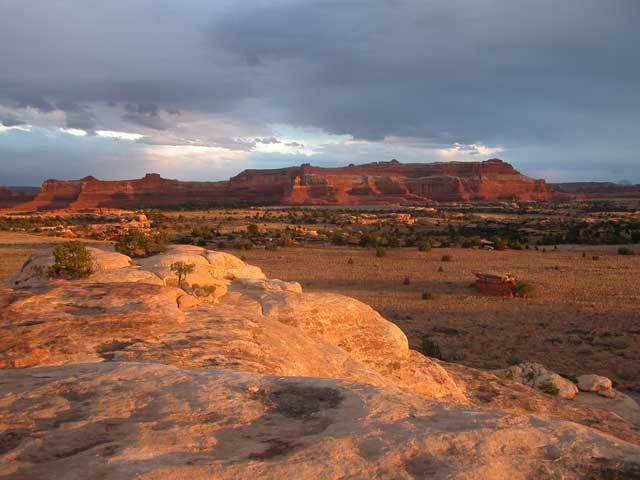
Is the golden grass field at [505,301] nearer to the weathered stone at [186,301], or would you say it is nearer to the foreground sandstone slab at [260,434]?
the weathered stone at [186,301]

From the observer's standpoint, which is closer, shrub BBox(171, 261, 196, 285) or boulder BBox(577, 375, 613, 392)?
boulder BBox(577, 375, 613, 392)

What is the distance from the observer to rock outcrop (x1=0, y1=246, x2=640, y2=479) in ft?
8.46

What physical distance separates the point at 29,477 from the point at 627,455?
10.3 ft

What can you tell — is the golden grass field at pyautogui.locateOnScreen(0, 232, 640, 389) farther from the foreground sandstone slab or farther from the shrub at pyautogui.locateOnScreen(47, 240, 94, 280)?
the foreground sandstone slab

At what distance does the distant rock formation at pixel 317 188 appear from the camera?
94500mm

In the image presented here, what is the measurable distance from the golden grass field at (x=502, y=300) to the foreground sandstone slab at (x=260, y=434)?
6934 millimetres

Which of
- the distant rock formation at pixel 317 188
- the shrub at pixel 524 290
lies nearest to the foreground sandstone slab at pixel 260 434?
the shrub at pixel 524 290

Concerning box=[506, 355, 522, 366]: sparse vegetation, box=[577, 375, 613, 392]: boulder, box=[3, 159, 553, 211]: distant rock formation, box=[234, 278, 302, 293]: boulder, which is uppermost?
box=[3, 159, 553, 211]: distant rock formation

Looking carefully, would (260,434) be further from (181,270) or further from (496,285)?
(496,285)

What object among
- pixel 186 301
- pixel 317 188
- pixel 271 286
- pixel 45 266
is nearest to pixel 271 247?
pixel 45 266

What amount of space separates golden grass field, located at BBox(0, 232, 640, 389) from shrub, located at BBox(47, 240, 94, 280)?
6.72 meters

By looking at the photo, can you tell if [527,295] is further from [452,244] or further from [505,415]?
[452,244]

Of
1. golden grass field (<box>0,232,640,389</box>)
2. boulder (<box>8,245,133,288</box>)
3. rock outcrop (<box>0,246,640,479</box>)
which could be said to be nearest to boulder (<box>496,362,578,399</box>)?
golden grass field (<box>0,232,640,389</box>)

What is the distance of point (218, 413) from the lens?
10.6 ft
